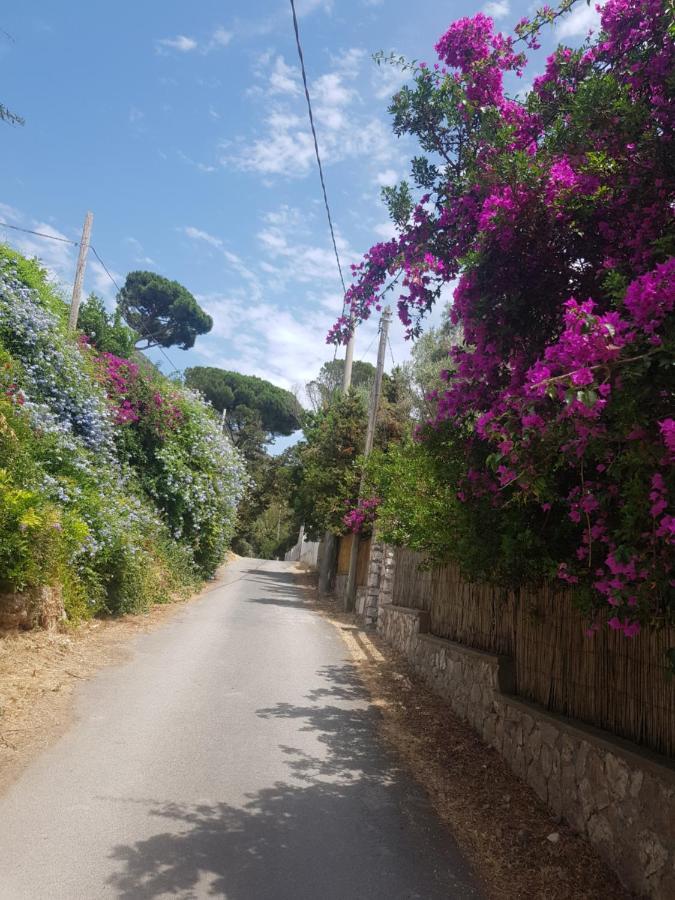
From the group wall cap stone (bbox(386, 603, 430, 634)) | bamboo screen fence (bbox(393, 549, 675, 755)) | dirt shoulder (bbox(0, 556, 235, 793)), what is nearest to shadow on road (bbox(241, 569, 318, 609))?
wall cap stone (bbox(386, 603, 430, 634))

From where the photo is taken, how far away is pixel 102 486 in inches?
480

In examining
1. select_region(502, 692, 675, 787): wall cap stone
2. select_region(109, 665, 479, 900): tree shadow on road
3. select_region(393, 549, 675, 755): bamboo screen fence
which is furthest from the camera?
select_region(393, 549, 675, 755): bamboo screen fence

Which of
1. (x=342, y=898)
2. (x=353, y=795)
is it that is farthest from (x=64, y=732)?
(x=342, y=898)

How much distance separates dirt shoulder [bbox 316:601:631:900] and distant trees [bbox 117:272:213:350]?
34.1m

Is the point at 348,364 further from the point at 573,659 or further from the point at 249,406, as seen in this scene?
the point at 249,406

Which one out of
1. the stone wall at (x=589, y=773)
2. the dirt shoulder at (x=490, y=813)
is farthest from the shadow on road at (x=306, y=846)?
the stone wall at (x=589, y=773)

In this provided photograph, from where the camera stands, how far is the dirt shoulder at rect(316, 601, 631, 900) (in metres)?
3.92

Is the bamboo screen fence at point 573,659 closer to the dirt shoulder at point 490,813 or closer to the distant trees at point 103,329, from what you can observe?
the dirt shoulder at point 490,813

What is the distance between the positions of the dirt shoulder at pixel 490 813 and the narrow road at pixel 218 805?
194 millimetres

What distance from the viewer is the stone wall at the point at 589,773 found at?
11.9 ft

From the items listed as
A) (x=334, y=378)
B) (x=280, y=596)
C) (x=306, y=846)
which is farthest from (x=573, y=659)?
(x=334, y=378)

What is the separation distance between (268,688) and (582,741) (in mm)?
4299

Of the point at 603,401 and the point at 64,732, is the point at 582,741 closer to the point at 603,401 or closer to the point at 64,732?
the point at 603,401

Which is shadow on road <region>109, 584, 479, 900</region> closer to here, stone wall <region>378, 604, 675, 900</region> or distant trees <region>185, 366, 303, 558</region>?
stone wall <region>378, 604, 675, 900</region>
